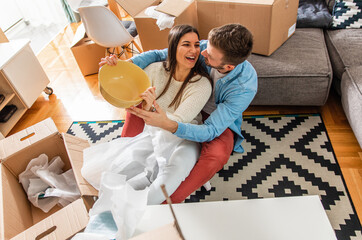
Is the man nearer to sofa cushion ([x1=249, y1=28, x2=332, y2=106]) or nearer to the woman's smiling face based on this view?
the woman's smiling face

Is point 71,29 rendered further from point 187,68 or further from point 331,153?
point 331,153

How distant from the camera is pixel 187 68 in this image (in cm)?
128

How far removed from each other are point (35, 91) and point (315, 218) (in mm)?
2309

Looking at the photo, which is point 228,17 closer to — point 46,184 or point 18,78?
point 46,184

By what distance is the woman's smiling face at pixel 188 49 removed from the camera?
47.7 inches

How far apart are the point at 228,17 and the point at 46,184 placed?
58.5 inches

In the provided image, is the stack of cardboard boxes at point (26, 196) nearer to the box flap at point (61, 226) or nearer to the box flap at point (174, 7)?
the box flap at point (61, 226)

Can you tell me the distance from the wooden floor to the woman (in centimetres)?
79

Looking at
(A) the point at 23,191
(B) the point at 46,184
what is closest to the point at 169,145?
(B) the point at 46,184

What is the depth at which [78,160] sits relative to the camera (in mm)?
1279

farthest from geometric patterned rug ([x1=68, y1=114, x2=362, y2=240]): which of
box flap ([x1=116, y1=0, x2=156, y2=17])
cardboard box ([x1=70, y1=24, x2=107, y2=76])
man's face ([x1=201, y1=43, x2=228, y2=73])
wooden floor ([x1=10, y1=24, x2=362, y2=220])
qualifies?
cardboard box ([x1=70, y1=24, x2=107, y2=76])

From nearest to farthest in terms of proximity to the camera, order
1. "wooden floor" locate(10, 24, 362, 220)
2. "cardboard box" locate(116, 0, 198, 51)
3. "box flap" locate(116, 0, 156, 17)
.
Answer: "wooden floor" locate(10, 24, 362, 220) → "cardboard box" locate(116, 0, 198, 51) → "box flap" locate(116, 0, 156, 17)

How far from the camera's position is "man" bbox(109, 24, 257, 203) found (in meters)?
1.04

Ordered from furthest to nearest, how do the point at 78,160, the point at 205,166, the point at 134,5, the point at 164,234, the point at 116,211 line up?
the point at 134,5 < the point at 78,160 < the point at 205,166 < the point at 116,211 < the point at 164,234
